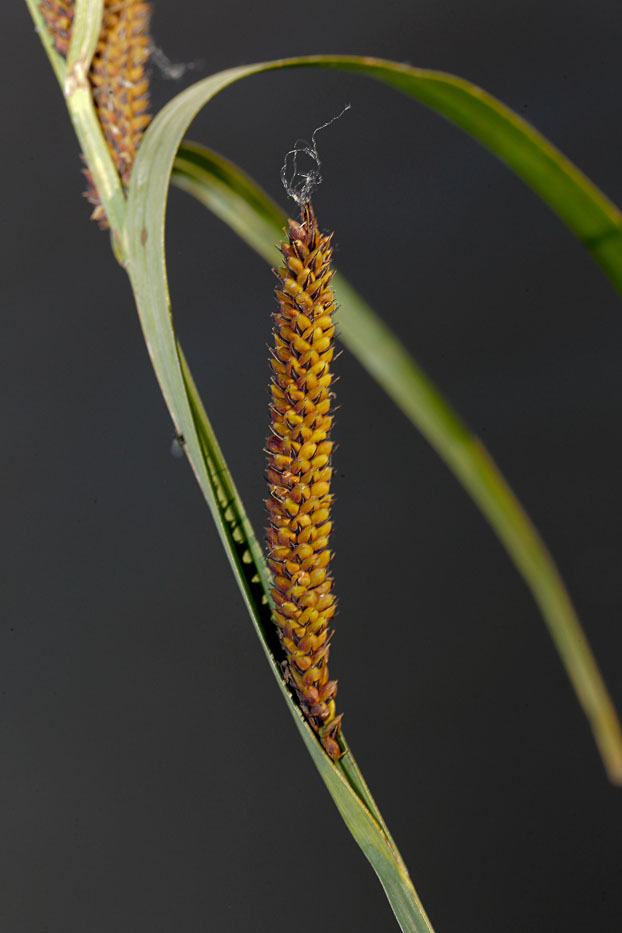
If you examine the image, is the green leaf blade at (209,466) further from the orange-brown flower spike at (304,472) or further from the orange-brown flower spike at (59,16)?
the orange-brown flower spike at (59,16)

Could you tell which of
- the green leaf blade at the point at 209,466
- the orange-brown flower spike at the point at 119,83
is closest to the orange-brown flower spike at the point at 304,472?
the green leaf blade at the point at 209,466

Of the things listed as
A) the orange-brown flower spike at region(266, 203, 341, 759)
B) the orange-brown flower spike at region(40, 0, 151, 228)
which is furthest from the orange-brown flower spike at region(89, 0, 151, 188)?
the orange-brown flower spike at region(266, 203, 341, 759)

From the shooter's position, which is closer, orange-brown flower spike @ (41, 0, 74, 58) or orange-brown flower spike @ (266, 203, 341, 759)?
orange-brown flower spike @ (266, 203, 341, 759)

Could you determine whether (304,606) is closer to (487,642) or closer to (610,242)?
(610,242)

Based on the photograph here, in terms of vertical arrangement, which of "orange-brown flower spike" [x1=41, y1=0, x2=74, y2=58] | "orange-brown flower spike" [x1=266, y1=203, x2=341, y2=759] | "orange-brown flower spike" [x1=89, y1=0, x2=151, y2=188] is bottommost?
"orange-brown flower spike" [x1=266, y1=203, x2=341, y2=759]

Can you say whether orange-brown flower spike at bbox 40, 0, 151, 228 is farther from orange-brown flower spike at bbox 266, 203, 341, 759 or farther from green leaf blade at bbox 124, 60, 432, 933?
orange-brown flower spike at bbox 266, 203, 341, 759

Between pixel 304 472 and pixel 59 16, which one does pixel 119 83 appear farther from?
pixel 304 472

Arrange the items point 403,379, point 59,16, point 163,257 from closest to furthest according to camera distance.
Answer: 1. point 163,257
2. point 59,16
3. point 403,379

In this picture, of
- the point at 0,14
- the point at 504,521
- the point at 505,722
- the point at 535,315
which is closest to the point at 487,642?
the point at 505,722

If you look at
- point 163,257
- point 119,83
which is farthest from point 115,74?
point 163,257
